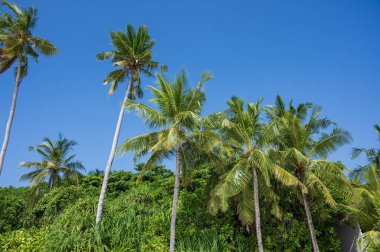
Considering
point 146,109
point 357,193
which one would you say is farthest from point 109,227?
point 357,193

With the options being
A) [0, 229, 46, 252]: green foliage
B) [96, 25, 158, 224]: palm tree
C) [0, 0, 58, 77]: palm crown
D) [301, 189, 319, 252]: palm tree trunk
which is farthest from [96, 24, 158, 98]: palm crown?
[301, 189, 319, 252]: palm tree trunk

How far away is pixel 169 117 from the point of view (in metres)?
15.1

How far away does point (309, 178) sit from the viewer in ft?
46.4

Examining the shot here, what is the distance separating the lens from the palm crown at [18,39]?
1942 centimetres

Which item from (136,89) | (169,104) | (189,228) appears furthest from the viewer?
(136,89)

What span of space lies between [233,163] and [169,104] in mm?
4141

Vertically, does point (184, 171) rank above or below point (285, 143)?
below

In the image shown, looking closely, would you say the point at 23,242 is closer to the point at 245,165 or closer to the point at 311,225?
the point at 245,165

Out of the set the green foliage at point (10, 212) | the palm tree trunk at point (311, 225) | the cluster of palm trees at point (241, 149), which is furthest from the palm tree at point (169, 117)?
the green foliage at point (10, 212)

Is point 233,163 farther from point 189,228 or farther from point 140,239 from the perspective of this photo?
point 140,239

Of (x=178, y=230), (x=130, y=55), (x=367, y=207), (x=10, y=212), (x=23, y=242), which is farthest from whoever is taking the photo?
(x=10, y=212)

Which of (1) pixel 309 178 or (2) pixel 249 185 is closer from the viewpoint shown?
(1) pixel 309 178

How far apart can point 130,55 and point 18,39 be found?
686 cm

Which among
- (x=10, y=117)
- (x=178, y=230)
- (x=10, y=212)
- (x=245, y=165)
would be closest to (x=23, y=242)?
(x=178, y=230)
